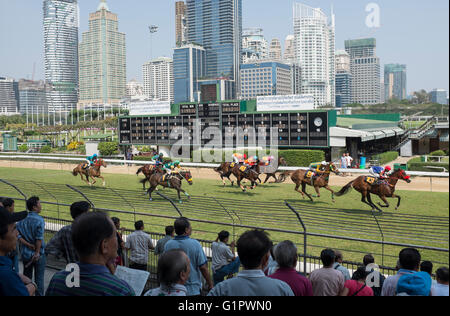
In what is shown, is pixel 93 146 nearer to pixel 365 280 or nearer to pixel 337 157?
pixel 337 157

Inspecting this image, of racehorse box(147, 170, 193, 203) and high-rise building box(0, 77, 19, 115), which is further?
high-rise building box(0, 77, 19, 115)

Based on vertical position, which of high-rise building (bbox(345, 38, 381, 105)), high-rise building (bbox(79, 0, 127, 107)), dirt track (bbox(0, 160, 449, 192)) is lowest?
dirt track (bbox(0, 160, 449, 192))

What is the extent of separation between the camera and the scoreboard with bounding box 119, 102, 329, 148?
22.1 meters

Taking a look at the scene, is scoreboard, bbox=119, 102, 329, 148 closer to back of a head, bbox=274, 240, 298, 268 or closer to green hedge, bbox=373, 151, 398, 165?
green hedge, bbox=373, 151, 398, 165

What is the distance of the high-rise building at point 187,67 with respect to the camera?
74037mm

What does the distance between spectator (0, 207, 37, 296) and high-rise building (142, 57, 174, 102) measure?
113m

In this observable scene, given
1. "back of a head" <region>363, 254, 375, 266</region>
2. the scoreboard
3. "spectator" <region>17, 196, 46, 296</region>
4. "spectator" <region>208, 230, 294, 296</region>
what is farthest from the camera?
the scoreboard

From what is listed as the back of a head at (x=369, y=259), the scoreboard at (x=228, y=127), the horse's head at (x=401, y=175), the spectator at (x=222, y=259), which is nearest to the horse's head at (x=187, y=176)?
the horse's head at (x=401, y=175)

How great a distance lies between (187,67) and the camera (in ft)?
282

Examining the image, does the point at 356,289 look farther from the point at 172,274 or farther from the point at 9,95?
the point at 9,95

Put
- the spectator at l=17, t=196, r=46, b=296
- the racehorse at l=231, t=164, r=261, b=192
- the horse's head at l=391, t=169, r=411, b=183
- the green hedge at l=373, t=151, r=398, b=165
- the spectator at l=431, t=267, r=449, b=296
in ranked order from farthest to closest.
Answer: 1. the green hedge at l=373, t=151, r=398, b=165
2. the racehorse at l=231, t=164, r=261, b=192
3. the horse's head at l=391, t=169, r=411, b=183
4. the spectator at l=17, t=196, r=46, b=296
5. the spectator at l=431, t=267, r=449, b=296

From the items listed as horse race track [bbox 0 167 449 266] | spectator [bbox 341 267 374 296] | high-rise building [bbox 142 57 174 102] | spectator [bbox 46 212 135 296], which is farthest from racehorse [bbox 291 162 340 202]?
high-rise building [bbox 142 57 174 102]

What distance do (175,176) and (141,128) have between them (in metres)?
14.0

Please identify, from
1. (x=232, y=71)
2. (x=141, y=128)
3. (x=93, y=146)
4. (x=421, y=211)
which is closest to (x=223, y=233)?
(x=421, y=211)
